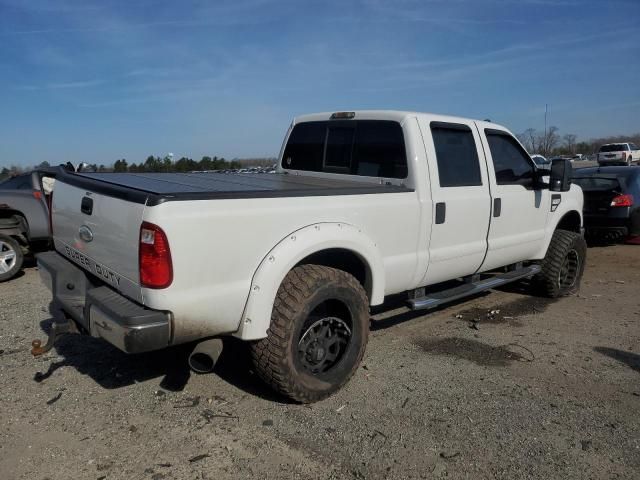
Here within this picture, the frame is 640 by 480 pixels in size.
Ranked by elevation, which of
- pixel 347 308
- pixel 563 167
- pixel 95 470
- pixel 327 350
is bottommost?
pixel 95 470

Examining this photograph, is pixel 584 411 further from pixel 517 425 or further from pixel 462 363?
pixel 462 363

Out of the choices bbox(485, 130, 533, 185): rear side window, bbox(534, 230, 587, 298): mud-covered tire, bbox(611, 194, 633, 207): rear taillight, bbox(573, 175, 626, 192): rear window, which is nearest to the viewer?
bbox(485, 130, 533, 185): rear side window

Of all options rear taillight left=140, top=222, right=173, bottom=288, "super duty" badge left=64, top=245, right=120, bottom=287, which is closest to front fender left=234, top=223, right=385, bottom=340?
rear taillight left=140, top=222, right=173, bottom=288

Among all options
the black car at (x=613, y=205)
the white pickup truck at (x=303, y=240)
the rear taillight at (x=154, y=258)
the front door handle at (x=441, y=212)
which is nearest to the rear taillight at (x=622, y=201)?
the black car at (x=613, y=205)

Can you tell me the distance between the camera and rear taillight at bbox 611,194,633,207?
8836 mm

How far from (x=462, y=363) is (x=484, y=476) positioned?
1.58 m

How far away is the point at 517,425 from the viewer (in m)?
3.34

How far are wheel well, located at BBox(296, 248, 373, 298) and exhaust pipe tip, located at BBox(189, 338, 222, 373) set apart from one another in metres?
0.80

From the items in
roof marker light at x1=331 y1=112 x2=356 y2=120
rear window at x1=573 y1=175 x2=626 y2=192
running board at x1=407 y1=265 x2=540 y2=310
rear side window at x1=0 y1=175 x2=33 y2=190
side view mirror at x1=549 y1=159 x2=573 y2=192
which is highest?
roof marker light at x1=331 y1=112 x2=356 y2=120

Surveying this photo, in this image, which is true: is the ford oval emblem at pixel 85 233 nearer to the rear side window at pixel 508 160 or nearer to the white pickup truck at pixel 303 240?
the white pickup truck at pixel 303 240

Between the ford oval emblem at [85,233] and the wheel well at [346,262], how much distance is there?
1.36 m

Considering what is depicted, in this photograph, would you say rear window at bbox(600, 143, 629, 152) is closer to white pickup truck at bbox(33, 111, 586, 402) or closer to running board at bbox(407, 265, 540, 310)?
running board at bbox(407, 265, 540, 310)

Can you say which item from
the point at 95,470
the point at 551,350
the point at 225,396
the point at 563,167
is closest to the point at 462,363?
the point at 551,350

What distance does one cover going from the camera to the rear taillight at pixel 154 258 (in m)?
2.79
